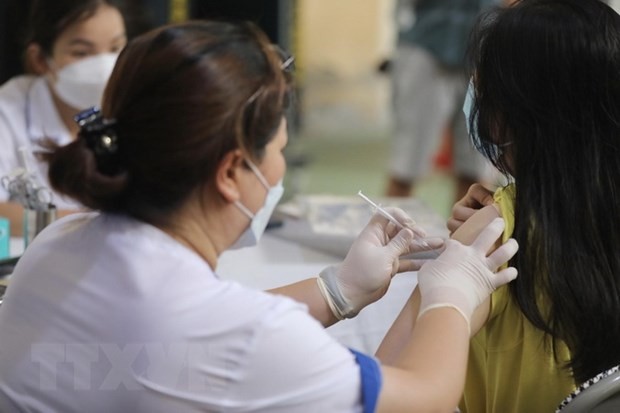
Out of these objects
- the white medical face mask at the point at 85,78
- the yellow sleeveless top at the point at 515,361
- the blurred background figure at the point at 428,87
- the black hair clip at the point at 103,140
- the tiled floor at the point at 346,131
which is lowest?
the tiled floor at the point at 346,131

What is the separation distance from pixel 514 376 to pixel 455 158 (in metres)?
2.42

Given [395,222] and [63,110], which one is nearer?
[395,222]

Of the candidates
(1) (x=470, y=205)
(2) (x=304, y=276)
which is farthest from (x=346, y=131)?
(1) (x=470, y=205)

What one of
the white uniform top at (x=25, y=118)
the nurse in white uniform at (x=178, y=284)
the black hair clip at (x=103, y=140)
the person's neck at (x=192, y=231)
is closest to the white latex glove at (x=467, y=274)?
the nurse in white uniform at (x=178, y=284)

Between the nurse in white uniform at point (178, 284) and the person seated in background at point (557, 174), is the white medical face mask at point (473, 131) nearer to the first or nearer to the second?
the person seated in background at point (557, 174)

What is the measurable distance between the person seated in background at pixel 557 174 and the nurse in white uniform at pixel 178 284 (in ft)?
0.82

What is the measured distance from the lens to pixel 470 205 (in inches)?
57.5

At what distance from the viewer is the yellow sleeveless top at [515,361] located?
134 centimetres

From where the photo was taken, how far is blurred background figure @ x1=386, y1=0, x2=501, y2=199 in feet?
11.2

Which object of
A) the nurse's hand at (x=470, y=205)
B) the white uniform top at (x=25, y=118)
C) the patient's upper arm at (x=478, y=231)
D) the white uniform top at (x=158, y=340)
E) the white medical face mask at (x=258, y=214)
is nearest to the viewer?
the white uniform top at (x=158, y=340)

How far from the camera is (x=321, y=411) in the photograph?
1.00 m

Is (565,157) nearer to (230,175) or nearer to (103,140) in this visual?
(230,175)

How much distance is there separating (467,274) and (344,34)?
213 inches

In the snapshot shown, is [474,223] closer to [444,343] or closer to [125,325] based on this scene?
[444,343]
